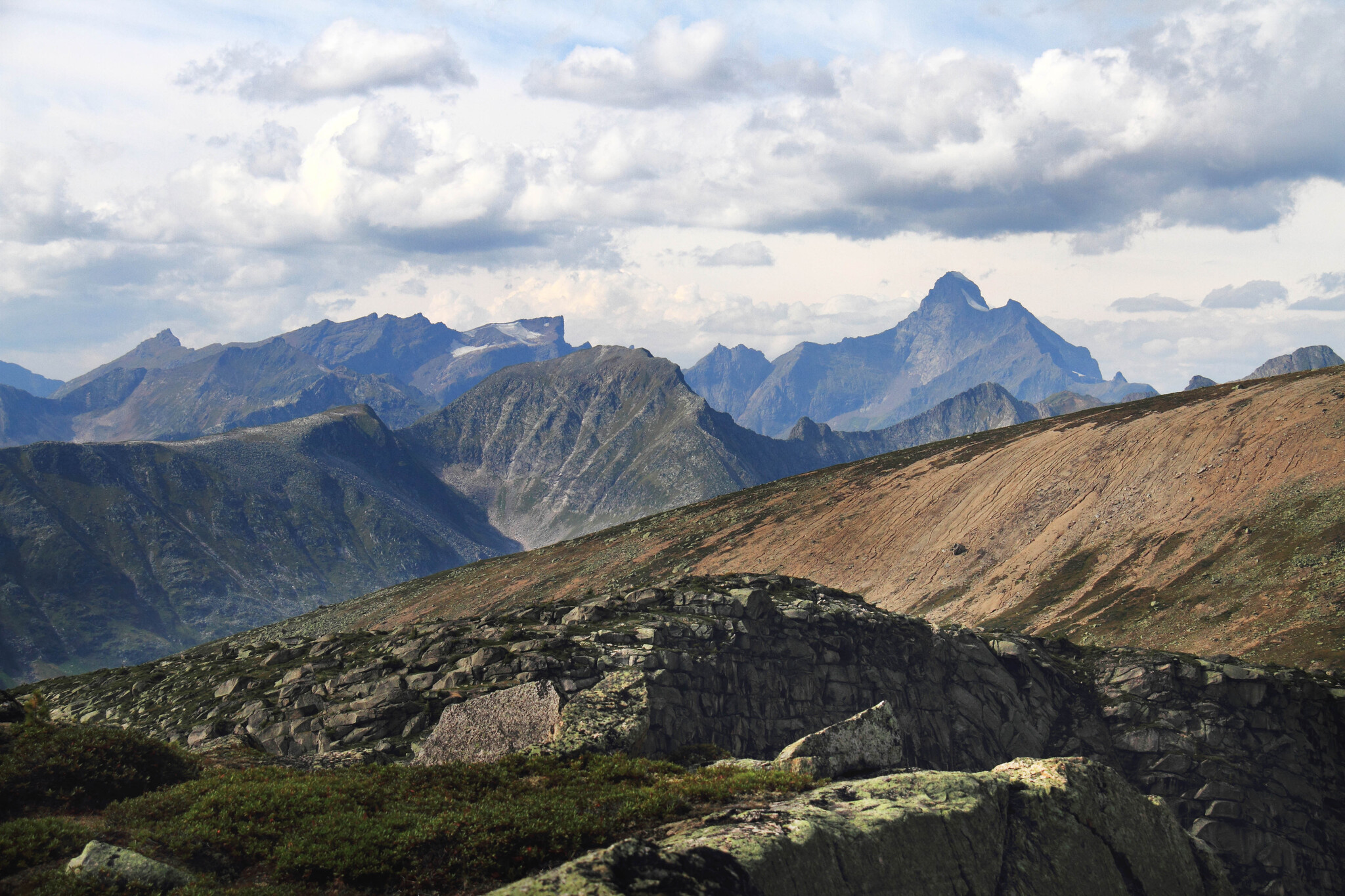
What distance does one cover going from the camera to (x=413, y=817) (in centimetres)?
1805

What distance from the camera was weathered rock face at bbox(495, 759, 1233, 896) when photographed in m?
14.9

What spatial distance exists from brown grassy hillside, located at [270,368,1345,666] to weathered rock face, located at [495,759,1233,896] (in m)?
64.7

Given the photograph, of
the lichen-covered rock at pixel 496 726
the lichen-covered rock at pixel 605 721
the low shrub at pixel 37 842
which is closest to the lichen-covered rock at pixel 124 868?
the low shrub at pixel 37 842

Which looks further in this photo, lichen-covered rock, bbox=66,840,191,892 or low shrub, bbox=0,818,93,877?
low shrub, bbox=0,818,93,877

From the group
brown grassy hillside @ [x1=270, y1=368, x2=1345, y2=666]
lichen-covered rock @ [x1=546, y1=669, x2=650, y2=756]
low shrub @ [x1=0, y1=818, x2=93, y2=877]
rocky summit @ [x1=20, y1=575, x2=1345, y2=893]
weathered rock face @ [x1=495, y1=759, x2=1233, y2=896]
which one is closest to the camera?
weathered rock face @ [x1=495, y1=759, x2=1233, y2=896]

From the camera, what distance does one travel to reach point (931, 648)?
58.7 meters

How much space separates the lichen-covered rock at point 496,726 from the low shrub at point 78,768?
8613 millimetres

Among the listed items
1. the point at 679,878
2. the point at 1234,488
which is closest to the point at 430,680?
the point at 679,878

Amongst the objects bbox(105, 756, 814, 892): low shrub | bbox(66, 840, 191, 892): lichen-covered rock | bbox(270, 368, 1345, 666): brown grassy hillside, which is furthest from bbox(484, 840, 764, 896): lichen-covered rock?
bbox(270, 368, 1345, 666): brown grassy hillside

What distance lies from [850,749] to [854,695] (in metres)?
31.6

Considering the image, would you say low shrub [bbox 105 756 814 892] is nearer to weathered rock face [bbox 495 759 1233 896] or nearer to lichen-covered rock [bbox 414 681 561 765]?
weathered rock face [bbox 495 759 1233 896]

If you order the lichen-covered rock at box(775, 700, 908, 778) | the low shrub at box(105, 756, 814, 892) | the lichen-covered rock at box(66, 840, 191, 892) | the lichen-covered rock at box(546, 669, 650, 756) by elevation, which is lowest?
the lichen-covered rock at box(775, 700, 908, 778)

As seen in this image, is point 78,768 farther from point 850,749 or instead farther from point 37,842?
point 850,749

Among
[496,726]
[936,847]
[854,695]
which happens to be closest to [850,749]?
[936,847]
